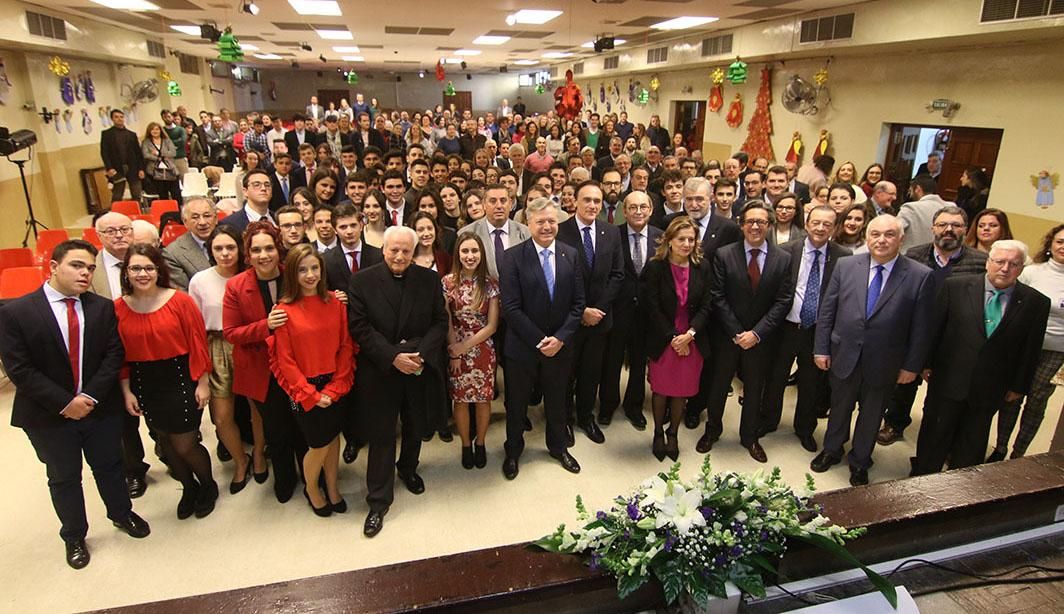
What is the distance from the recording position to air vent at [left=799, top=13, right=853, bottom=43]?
7867 mm

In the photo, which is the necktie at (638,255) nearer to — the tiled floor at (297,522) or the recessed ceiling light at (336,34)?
the tiled floor at (297,522)

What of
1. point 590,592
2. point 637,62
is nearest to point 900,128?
point 637,62

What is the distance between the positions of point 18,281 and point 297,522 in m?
3.11

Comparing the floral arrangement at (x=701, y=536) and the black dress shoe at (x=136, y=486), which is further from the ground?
the floral arrangement at (x=701, y=536)

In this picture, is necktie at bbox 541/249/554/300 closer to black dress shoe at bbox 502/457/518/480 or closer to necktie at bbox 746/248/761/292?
black dress shoe at bbox 502/457/518/480

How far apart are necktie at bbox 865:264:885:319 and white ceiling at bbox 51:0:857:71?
227 inches

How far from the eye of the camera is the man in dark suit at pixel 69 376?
2521mm

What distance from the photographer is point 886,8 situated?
718 cm

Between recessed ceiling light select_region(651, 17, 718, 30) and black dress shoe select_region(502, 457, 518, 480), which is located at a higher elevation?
recessed ceiling light select_region(651, 17, 718, 30)

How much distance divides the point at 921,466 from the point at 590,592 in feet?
9.36

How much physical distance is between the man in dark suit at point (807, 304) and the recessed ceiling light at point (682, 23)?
23.6 feet

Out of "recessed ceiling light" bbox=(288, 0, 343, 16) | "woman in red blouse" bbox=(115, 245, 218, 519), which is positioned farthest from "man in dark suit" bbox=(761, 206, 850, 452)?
"recessed ceiling light" bbox=(288, 0, 343, 16)

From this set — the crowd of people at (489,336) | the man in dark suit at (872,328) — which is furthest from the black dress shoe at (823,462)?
the man in dark suit at (872,328)

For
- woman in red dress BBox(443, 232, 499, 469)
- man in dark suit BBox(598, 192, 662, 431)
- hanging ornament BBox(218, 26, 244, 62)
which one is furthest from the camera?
Result: hanging ornament BBox(218, 26, 244, 62)
